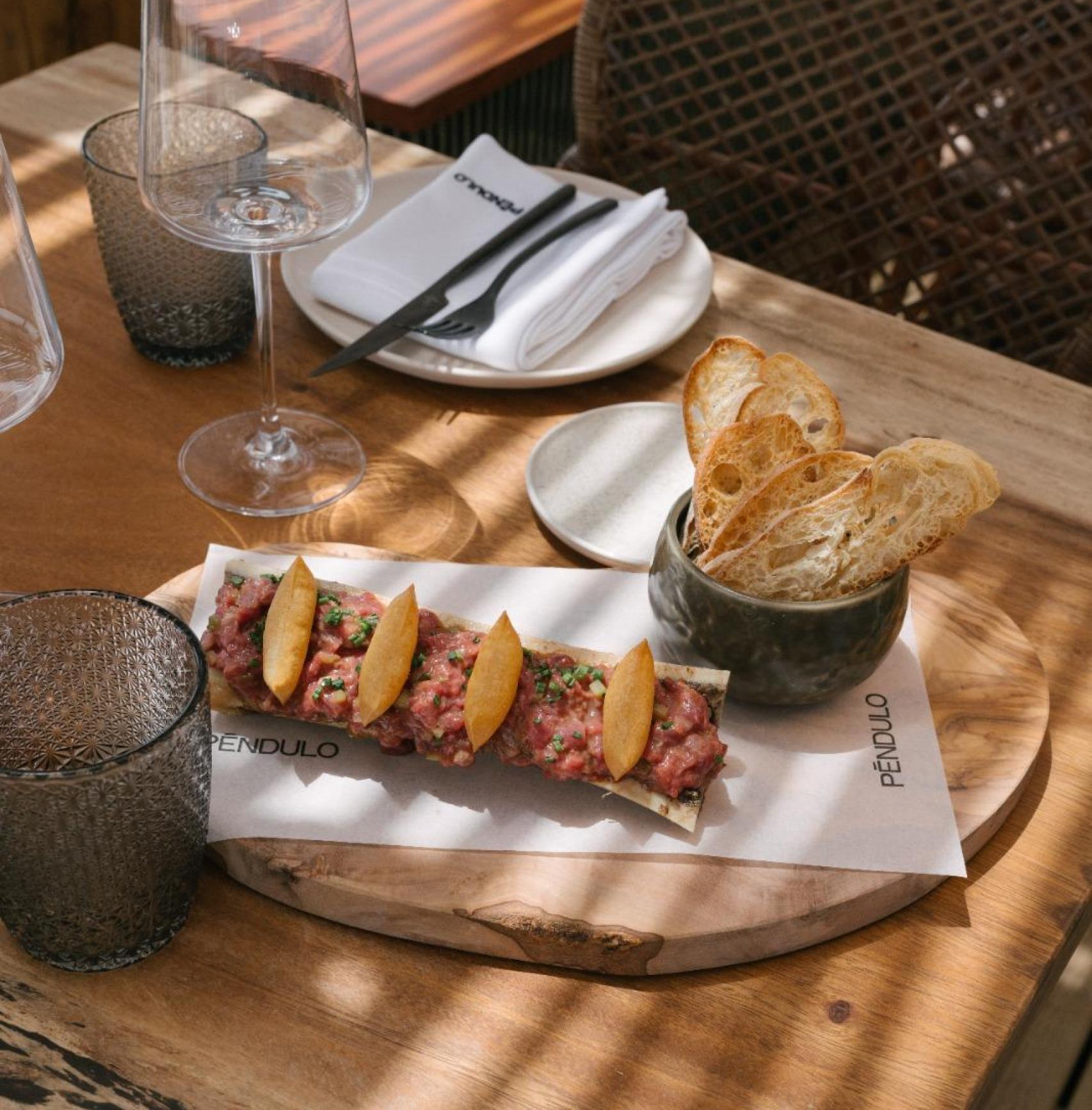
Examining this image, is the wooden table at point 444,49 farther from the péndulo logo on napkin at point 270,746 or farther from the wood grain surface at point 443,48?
the péndulo logo on napkin at point 270,746

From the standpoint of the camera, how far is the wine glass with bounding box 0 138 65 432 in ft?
2.51

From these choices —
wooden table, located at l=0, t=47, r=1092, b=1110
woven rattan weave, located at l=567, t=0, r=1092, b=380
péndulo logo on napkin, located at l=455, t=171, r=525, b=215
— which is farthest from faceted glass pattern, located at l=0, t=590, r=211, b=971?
woven rattan weave, located at l=567, t=0, r=1092, b=380

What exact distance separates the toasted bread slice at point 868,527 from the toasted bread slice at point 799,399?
0.34ft

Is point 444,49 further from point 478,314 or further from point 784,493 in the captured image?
point 784,493

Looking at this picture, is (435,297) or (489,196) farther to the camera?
(489,196)

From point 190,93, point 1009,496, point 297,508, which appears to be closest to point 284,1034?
point 297,508

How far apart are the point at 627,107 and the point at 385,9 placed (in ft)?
2.47

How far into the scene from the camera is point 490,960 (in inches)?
29.5

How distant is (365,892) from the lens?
0.74 metres

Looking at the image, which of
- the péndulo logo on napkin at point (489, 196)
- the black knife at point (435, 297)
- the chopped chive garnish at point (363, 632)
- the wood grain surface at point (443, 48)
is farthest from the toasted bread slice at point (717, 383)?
the wood grain surface at point (443, 48)

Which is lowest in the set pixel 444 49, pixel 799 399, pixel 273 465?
pixel 444 49

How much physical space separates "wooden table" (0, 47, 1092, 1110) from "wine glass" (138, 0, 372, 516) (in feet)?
0.30

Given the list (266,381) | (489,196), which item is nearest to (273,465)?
(266,381)

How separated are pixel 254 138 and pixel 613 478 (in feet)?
1.25
